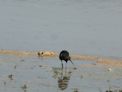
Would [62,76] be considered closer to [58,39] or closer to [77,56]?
[77,56]

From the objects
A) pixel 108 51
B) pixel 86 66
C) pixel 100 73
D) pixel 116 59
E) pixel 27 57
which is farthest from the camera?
pixel 108 51

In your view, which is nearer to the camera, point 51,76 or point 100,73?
point 51,76

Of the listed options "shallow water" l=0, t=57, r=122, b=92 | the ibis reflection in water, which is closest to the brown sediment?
"shallow water" l=0, t=57, r=122, b=92

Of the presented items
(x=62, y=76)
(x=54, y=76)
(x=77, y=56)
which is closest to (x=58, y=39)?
(x=77, y=56)

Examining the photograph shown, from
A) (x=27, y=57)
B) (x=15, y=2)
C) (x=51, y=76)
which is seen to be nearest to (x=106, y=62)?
(x=27, y=57)

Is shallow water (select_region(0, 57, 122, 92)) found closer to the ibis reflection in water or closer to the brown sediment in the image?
the ibis reflection in water

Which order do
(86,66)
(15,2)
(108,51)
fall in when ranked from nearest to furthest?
(86,66) < (108,51) < (15,2)

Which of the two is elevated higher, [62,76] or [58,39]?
[58,39]

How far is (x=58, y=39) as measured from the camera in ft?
111

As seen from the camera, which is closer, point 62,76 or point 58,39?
point 62,76

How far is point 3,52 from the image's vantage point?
2773cm

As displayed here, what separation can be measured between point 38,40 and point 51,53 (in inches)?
226

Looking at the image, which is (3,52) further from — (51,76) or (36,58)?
(51,76)

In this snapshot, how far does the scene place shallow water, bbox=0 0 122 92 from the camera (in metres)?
20.4
